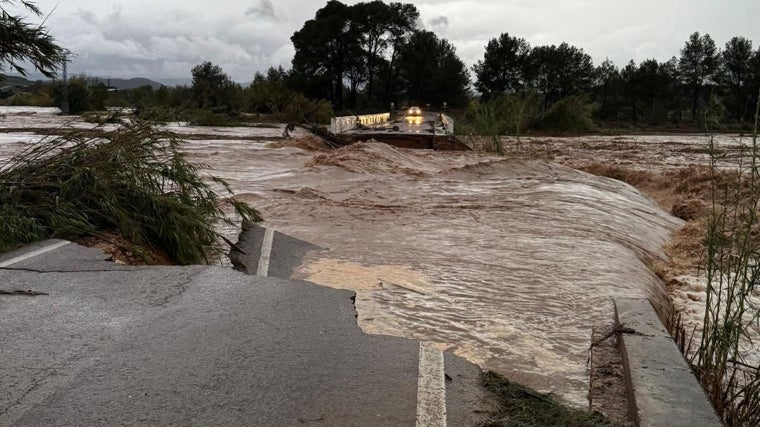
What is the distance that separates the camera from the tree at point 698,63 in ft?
227

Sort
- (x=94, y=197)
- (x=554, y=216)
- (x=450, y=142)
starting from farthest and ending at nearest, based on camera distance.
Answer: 1. (x=450, y=142)
2. (x=554, y=216)
3. (x=94, y=197)

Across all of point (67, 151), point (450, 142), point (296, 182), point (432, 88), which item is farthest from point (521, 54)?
point (67, 151)

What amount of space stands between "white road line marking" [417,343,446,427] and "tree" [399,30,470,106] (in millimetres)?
73314

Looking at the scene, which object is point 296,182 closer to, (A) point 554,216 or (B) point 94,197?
(A) point 554,216

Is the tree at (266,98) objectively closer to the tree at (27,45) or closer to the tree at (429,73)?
the tree at (429,73)

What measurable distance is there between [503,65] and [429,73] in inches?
363

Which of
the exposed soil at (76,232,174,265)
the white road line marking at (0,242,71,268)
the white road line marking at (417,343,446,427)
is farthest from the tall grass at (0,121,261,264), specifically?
the white road line marking at (417,343,446,427)

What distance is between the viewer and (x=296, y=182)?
15.3 m

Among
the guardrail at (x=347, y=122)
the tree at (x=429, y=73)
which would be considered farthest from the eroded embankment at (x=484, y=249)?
the tree at (x=429, y=73)

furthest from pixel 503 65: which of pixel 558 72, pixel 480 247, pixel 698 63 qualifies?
pixel 480 247

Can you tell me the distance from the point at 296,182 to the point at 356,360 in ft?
38.0

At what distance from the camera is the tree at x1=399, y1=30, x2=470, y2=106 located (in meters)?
75.5

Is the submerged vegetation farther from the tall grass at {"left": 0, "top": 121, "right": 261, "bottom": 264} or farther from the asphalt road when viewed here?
the tall grass at {"left": 0, "top": 121, "right": 261, "bottom": 264}

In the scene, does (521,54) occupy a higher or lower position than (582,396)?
higher
